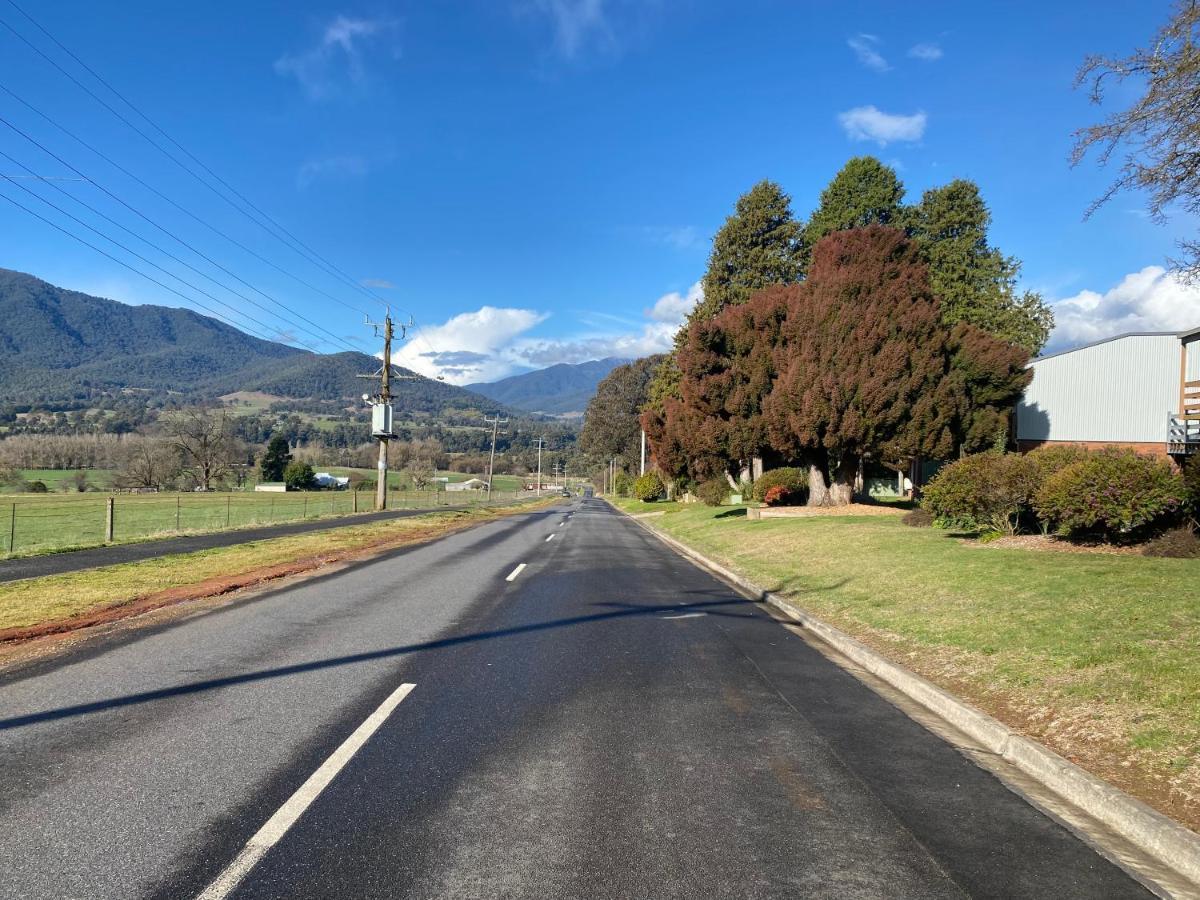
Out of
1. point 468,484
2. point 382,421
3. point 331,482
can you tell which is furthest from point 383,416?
point 468,484

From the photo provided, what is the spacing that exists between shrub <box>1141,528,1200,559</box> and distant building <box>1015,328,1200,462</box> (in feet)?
74.9

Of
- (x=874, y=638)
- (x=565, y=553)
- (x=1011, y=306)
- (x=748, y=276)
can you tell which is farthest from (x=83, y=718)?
(x=1011, y=306)

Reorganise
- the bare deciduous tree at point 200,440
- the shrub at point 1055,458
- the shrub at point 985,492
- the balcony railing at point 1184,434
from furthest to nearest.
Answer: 1. the bare deciduous tree at point 200,440
2. the balcony railing at point 1184,434
3. the shrub at point 985,492
4. the shrub at point 1055,458

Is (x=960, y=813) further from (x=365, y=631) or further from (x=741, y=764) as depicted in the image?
(x=365, y=631)

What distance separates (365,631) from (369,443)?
164235mm

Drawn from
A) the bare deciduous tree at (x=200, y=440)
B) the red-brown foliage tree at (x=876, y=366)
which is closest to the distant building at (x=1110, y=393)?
the red-brown foliage tree at (x=876, y=366)

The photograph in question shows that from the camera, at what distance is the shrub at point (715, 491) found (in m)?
43.0

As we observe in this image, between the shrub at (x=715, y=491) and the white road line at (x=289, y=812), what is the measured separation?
125 ft

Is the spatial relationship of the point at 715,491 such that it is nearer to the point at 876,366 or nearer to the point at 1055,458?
the point at 876,366

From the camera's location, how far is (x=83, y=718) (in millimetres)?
5570

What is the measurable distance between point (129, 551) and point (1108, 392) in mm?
36730

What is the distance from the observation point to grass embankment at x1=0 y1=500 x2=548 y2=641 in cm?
974

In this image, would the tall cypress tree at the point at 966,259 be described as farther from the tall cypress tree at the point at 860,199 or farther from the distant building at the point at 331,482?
the distant building at the point at 331,482

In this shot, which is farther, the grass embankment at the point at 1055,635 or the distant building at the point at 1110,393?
the distant building at the point at 1110,393
